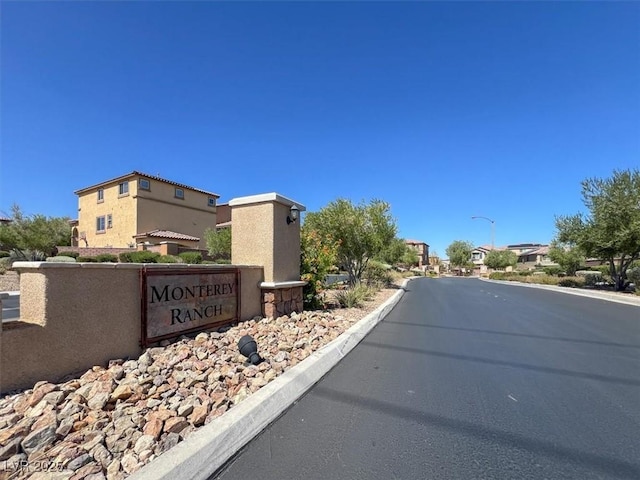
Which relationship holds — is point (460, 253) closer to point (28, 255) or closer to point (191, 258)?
point (191, 258)

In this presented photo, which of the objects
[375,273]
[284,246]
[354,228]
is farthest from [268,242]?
[375,273]

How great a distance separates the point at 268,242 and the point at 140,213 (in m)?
30.3

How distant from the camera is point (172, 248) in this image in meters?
29.5

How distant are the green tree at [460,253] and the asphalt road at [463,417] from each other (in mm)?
67386

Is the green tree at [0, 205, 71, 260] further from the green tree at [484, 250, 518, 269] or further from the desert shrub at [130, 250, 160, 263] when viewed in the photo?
the green tree at [484, 250, 518, 269]

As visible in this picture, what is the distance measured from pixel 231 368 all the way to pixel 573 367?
529 centimetres

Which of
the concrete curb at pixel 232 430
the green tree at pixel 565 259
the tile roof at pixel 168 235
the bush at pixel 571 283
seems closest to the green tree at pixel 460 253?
the green tree at pixel 565 259

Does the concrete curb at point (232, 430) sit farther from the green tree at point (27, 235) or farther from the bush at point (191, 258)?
the green tree at point (27, 235)

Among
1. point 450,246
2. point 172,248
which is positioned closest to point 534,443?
point 172,248

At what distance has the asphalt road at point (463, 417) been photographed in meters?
2.81

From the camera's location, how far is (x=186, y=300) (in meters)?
5.54

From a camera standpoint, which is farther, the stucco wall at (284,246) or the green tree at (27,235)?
the green tree at (27,235)

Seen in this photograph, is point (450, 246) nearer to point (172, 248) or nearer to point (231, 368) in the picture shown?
point (172, 248)

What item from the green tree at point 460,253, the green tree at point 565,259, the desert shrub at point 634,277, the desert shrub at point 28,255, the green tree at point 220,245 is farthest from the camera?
the green tree at point 460,253
